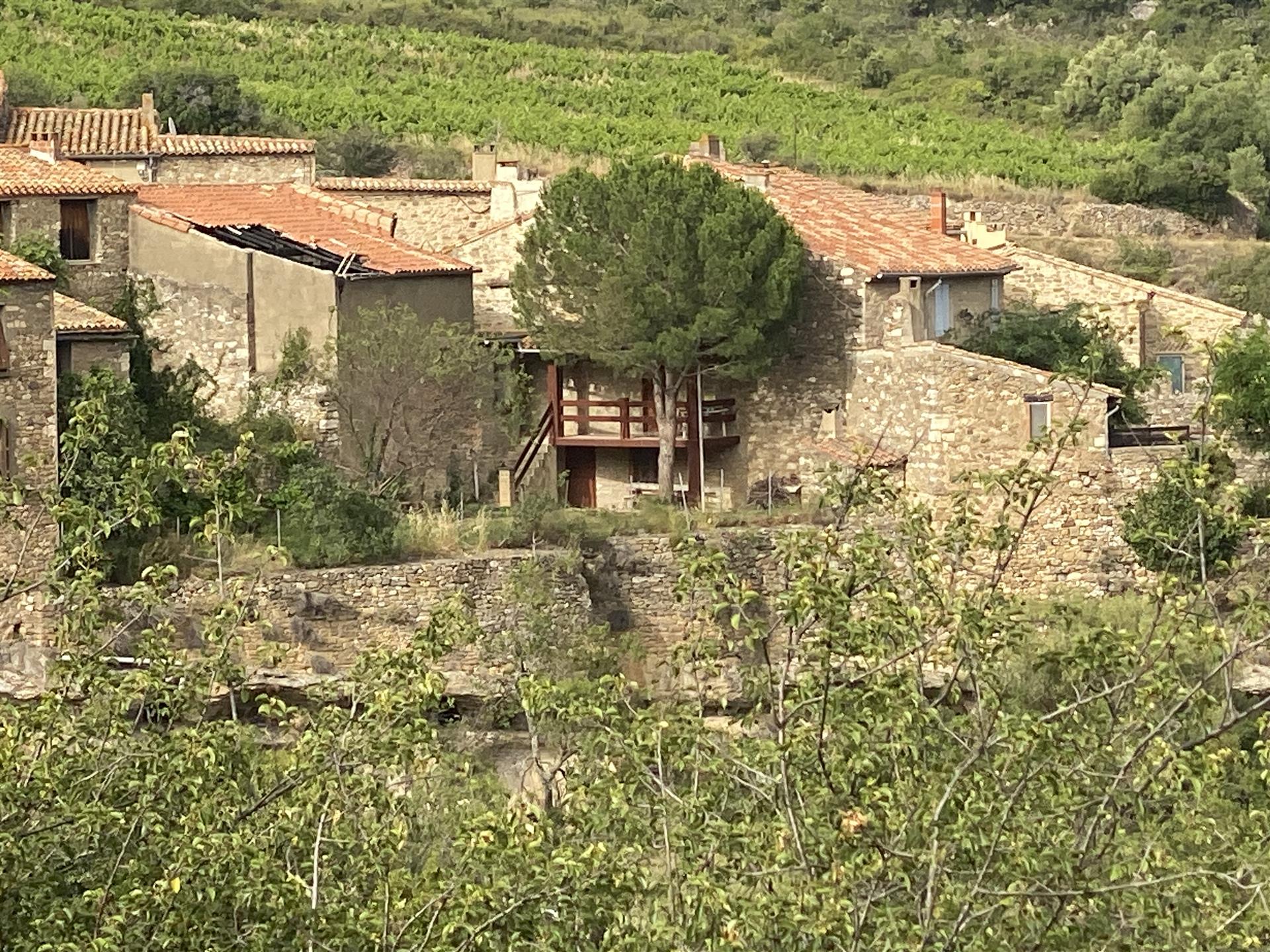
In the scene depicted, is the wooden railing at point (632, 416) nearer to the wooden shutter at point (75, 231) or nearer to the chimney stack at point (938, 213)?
the wooden shutter at point (75, 231)

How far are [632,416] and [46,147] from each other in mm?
8245

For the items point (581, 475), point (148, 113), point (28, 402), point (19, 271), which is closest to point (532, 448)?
point (581, 475)


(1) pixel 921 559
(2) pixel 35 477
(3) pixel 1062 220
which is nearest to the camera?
(1) pixel 921 559

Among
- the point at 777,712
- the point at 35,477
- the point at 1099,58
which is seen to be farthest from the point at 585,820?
the point at 1099,58

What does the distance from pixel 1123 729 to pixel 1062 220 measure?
140ft

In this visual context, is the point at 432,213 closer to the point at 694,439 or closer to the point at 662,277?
the point at 694,439

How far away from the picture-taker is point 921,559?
12.9 metres

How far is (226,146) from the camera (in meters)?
38.4

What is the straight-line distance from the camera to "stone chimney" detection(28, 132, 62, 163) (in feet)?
107

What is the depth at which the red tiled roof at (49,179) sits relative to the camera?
98.7 ft

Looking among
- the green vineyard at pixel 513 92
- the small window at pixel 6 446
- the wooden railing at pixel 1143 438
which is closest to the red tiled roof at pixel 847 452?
the wooden railing at pixel 1143 438

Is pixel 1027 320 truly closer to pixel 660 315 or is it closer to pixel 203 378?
pixel 660 315

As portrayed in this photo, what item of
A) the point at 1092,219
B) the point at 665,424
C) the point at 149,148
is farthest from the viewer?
the point at 1092,219

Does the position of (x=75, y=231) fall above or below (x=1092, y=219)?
below
